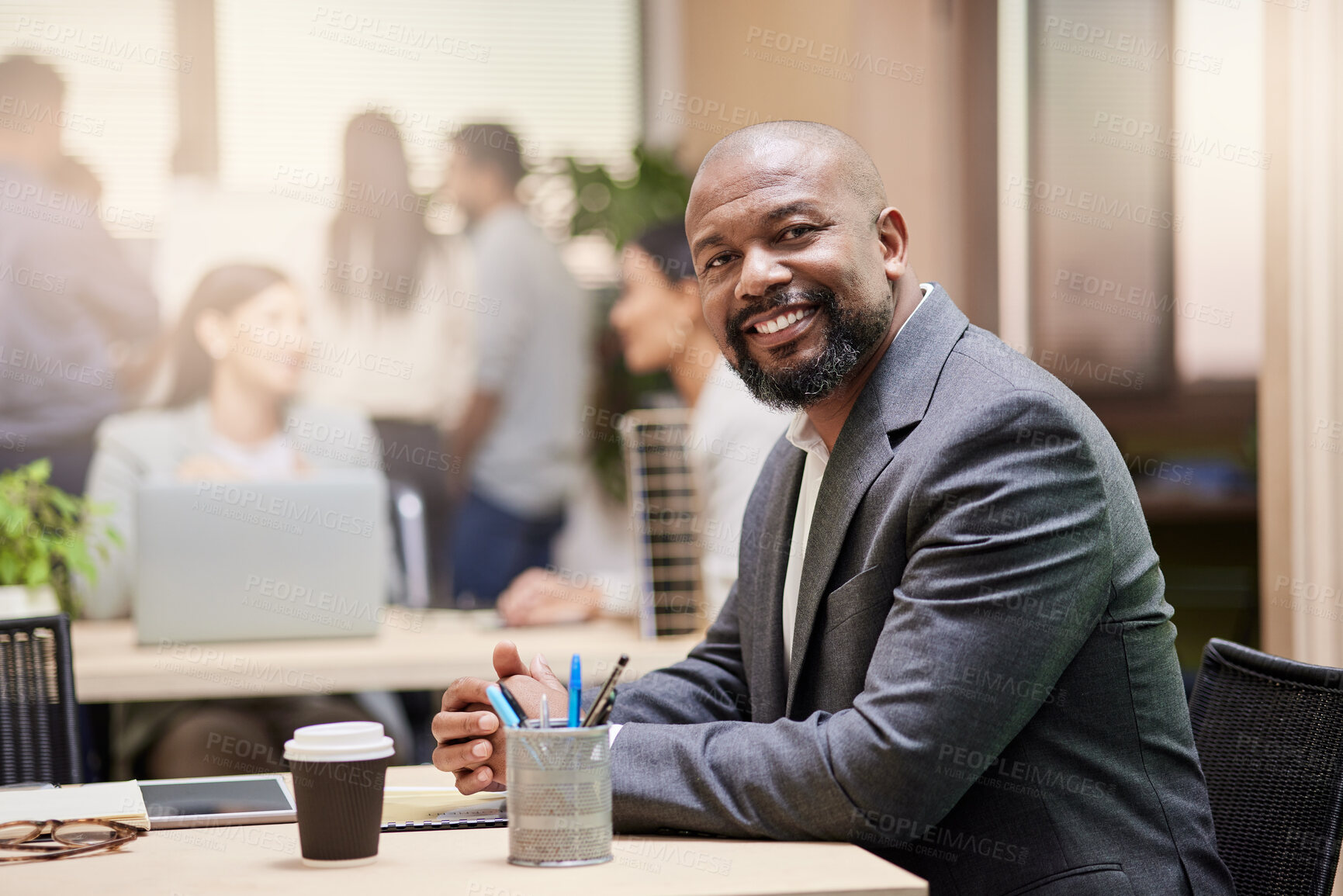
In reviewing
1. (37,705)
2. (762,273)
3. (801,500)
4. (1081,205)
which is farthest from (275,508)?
(1081,205)

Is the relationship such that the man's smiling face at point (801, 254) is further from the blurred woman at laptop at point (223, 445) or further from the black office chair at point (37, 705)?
the blurred woman at laptop at point (223, 445)

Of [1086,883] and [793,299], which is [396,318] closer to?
[793,299]

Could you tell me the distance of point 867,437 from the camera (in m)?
1.34

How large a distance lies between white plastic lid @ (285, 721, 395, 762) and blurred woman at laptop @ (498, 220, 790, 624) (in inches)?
57.6

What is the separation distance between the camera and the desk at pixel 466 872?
98cm

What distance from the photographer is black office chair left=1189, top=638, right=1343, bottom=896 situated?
4.36 ft

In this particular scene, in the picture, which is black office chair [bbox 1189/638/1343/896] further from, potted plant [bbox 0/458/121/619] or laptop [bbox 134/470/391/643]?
potted plant [bbox 0/458/121/619]

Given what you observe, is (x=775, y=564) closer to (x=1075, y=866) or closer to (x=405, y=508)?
(x=1075, y=866)

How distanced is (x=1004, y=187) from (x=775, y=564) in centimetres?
246

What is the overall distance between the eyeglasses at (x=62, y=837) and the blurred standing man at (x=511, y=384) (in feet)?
12.8

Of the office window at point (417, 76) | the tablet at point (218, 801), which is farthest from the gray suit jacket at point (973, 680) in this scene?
the office window at point (417, 76)

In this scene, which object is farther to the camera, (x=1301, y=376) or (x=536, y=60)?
(x=536, y=60)

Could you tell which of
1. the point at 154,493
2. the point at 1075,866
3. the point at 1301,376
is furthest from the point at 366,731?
the point at 1301,376

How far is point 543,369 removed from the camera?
5156 mm
